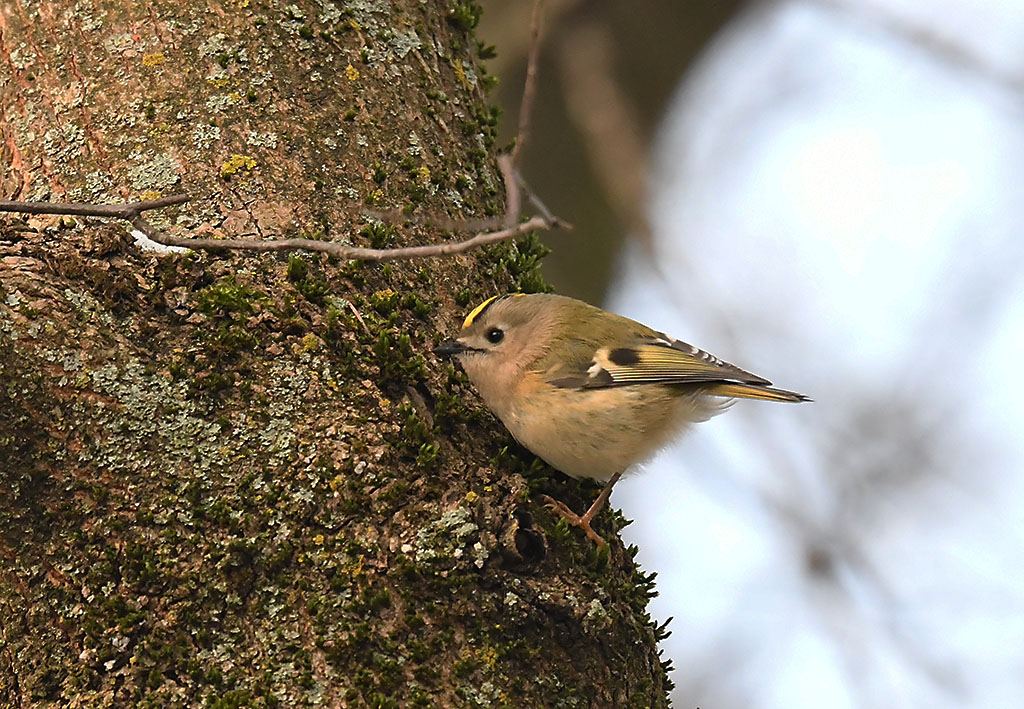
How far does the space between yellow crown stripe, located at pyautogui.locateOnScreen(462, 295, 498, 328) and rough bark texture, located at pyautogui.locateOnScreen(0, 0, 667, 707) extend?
0.12 feet

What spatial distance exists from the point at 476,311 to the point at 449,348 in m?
0.16

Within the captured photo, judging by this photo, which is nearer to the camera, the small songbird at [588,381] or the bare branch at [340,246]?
the bare branch at [340,246]

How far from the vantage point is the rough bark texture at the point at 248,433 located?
1.70 m

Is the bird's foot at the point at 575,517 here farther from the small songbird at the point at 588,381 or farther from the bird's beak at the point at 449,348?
the bird's beak at the point at 449,348

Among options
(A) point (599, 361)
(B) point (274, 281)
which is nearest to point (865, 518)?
(A) point (599, 361)

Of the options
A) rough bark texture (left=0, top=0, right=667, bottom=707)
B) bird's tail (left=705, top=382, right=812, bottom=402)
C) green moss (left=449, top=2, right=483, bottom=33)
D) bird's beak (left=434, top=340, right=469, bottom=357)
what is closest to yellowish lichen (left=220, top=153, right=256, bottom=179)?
rough bark texture (left=0, top=0, right=667, bottom=707)

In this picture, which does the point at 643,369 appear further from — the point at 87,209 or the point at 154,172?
the point at 87,209

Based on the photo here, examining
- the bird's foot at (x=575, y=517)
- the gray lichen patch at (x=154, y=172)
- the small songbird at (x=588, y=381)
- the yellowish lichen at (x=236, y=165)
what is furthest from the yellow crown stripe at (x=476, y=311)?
the gray lichen patch at (x=154, y=172)

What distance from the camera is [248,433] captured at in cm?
185

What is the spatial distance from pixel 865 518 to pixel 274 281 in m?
3.15

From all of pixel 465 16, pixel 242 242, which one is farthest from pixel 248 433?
pixel 465 16

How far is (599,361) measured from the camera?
2811mm

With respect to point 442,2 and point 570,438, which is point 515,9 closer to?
point 442,2

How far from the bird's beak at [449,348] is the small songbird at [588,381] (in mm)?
19
